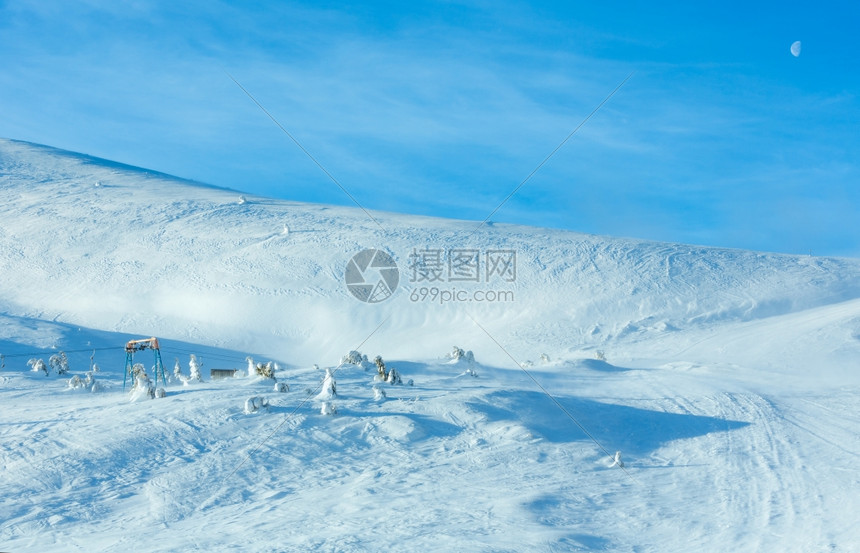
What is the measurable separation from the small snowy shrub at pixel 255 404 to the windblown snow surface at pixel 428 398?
0.38 metres

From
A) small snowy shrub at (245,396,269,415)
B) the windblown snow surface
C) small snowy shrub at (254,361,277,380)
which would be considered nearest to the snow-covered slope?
the windblown snow surface

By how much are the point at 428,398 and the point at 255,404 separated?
295cm

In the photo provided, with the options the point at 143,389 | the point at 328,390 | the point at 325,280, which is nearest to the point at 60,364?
the point at 143,389

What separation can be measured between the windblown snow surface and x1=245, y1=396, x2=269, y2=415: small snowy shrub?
1.23 ft

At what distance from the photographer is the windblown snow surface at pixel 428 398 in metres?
8.72

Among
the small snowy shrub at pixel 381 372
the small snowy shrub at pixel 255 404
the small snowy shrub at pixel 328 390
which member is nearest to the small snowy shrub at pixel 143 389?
the small snowy shrub at pixel 255 404

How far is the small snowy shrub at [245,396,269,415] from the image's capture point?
38.3ft

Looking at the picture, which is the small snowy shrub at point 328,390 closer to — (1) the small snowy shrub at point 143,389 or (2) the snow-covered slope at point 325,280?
(1) the small snowy shrub at point 143,389

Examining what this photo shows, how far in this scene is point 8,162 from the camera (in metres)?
45.3

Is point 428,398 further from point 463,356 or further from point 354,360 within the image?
point 463,356

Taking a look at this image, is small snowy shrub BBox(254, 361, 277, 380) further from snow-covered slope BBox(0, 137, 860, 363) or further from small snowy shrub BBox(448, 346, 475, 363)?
snow-covered slope BBox(0, 137, 860, 363)

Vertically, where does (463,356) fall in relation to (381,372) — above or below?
above

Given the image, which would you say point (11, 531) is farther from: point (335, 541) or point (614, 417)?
point (614, 417)

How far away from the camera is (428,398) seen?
1312cm
